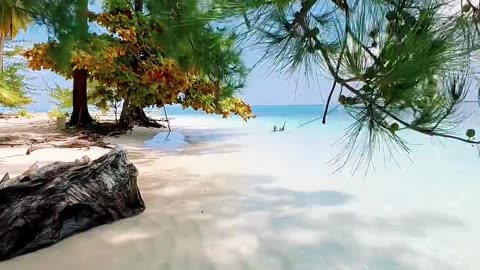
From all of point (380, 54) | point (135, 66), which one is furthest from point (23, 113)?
point (380, 54)

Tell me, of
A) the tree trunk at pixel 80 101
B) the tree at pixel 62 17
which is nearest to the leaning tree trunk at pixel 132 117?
the tree trunk at pixel 80 101

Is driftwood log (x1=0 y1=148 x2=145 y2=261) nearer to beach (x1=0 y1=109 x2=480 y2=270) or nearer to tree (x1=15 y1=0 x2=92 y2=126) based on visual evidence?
beach (x1=0 y1=109 x2=480 y2=270)

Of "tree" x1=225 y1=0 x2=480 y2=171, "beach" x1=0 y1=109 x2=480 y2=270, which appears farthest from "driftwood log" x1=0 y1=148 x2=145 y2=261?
"tree" x1=225 y1=0 x2=480 y2=171

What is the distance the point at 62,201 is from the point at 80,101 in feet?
15.2

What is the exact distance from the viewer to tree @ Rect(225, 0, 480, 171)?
38.0 inches

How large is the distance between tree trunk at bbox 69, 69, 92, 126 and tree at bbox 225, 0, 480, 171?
507cm

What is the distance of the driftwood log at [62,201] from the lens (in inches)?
54.2

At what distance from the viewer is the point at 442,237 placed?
1747mm

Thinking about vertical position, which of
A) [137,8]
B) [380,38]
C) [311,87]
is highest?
[137,8]

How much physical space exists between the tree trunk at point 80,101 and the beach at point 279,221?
2.22 metres

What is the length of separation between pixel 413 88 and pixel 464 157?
3604 mm

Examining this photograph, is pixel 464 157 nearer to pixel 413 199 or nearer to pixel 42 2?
pixel 413 199

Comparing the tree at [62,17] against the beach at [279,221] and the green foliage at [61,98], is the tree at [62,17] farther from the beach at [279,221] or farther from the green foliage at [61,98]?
the green foliage at [61,98]

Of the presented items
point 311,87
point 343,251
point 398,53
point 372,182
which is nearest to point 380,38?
point 398,53
